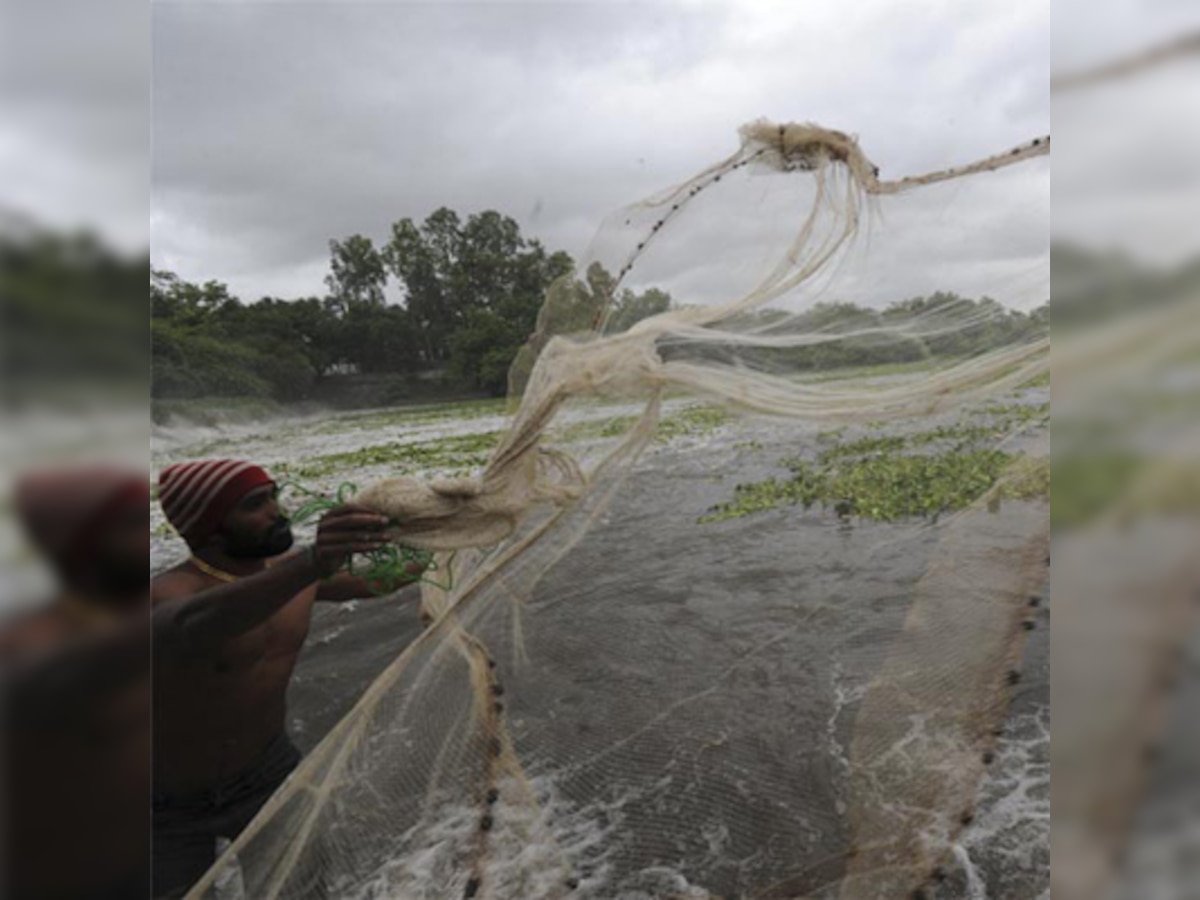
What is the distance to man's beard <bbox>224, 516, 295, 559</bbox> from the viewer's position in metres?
2.05

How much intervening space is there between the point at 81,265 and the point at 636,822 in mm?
2334

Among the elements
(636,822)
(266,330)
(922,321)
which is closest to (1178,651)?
(922,321)

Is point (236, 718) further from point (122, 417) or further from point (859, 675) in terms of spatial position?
point (859, 675)

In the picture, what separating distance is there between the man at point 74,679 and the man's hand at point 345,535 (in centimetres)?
92

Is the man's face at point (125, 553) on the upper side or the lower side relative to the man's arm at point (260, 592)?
upper

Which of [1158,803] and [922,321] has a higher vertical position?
[922,321]

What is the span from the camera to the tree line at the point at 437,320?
2.28 metres

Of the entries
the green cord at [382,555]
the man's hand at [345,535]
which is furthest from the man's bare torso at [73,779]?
the green cord at [382,555]

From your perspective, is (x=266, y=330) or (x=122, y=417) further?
(x=266, y=330)

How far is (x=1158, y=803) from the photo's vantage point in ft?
2.19

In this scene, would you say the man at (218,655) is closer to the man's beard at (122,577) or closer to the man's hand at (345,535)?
the man's hand at (345,535)

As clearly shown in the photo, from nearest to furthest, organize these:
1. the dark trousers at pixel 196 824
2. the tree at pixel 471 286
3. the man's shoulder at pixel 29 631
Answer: the man's shoulder at pixel 29 631 → the dark trousers at pixel 196 824 → the tree at pixel 471 286

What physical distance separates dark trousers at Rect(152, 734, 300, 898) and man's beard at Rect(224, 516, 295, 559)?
68 cm

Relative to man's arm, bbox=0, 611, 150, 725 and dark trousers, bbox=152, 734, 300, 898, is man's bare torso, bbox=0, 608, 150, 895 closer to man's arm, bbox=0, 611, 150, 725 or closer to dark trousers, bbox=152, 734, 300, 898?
man's arm, bbox=0, 611, 150, 725
